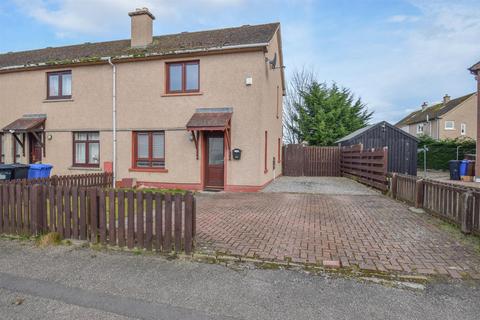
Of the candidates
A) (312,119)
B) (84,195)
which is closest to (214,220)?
(84,195)

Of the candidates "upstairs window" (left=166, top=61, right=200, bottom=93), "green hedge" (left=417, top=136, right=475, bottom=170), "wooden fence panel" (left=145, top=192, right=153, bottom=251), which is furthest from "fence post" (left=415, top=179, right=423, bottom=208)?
"green hedge" (left=417, top=136, right=475, bottom=170)

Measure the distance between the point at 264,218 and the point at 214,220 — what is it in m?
1.26

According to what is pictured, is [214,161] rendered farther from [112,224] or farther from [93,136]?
[112,224]

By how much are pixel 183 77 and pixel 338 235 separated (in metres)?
9.70

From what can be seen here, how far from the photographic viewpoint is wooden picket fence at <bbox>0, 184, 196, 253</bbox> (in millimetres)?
5125

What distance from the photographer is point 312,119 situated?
31.1m

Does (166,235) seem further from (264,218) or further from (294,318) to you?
(264,218)

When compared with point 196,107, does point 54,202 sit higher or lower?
lower

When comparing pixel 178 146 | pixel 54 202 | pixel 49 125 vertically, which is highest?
pixel 49 125

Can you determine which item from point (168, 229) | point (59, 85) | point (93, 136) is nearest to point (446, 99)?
point (93, 136)

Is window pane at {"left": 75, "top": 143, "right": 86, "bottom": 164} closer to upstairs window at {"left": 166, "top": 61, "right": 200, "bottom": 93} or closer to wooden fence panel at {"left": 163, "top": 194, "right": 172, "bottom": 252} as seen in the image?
upstairs window at {"left": 166, "top": 61, "right": 200, "bottom": 93}

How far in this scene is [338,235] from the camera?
6191 mm

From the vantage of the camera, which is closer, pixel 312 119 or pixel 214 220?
pixel 214 220

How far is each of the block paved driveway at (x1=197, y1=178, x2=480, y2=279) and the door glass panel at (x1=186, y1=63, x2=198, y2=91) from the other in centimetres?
557
